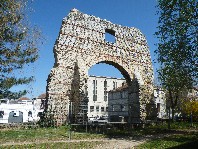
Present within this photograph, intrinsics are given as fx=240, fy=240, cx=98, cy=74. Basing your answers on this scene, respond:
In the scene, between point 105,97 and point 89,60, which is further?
point 105,97

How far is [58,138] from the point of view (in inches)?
516

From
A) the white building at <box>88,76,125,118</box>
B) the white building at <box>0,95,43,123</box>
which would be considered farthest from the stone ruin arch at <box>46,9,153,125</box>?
the white building at <box>88,76,125,118</box>

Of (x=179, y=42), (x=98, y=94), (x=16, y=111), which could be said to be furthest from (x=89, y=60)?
(x=98, y=94)

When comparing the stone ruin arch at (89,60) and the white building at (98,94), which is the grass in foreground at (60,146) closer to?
the stone ruin arch at (89,60)

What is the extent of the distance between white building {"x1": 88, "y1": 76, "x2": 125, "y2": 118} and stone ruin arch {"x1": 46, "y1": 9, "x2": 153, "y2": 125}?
30.8 metres

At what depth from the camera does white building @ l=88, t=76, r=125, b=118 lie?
5497 cm

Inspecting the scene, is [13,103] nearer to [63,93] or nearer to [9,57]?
[63,93]

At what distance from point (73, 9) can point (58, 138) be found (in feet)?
40.5

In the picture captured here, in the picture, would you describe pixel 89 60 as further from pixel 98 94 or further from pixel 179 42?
pixel 98 94

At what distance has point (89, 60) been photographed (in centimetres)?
2100

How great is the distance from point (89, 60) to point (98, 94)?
35.5m

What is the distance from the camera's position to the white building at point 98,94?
180 feet

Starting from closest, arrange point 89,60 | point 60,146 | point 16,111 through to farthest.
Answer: point 60,146 < point 89,60 < point 16,111

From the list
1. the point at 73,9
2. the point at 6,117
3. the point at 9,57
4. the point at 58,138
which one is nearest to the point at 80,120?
the point at 58,138
